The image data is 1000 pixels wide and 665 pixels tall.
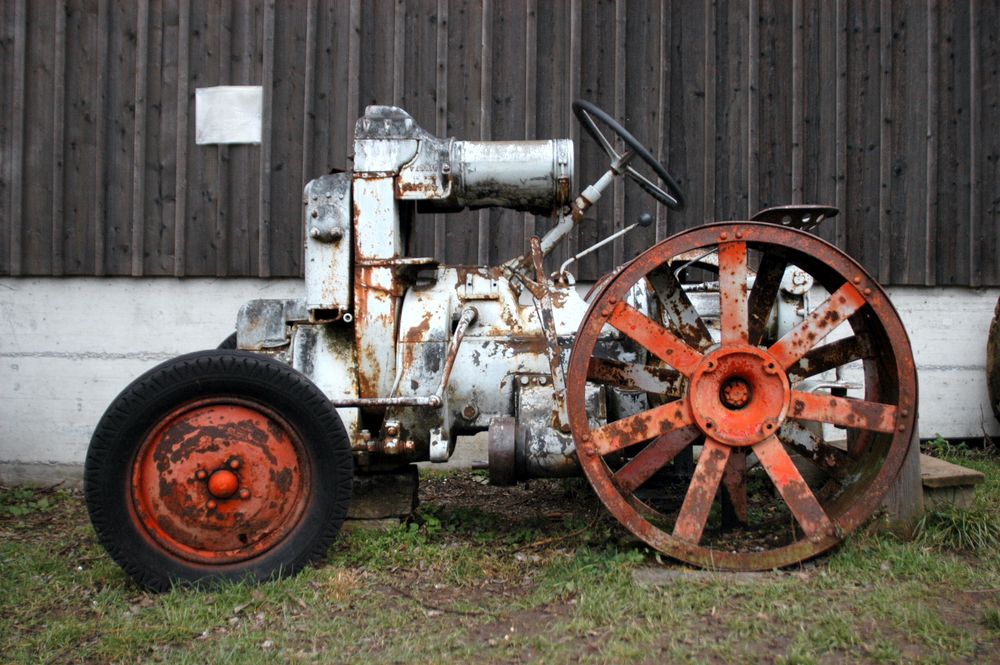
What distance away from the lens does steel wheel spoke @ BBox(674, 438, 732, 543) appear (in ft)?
10.4

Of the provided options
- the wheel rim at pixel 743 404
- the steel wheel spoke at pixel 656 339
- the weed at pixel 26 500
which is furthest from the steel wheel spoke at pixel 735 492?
the weed at pixel 26 500

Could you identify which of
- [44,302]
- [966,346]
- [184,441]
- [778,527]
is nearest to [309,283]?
[184,441]

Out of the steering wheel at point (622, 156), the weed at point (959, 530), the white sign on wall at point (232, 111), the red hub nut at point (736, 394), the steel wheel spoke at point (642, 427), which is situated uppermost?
the white sign on wall at point (232, 111)

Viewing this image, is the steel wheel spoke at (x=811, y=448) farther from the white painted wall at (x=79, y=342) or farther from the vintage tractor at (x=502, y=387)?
the white painted wall at (x=79, y=342)

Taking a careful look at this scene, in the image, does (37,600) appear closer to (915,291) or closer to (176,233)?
(176,233)

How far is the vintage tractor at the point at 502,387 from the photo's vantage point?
315 centimetres

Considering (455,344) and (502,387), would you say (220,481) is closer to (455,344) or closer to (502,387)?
(455,344)

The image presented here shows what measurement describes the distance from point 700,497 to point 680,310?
110 cm

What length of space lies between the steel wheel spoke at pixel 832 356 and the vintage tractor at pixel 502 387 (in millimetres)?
18

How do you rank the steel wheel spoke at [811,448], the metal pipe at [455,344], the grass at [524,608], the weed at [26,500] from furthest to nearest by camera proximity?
1. the weed at [26,500]
2. the steel wheel spoke at [811,448]
3. the metal pipe at [455,344]
4. the grass at [524,608]

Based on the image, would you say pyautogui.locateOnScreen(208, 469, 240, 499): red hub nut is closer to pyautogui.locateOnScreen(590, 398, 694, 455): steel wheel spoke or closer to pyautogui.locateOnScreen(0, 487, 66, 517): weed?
pyautogui.locateOnScreen(590, 398, 694, 455): steel wheel spoke

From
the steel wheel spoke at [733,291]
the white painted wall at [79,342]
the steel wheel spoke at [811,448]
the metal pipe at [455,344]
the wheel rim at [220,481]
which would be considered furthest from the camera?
the white painted wall at [79,342]

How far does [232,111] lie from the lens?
578 centimetres

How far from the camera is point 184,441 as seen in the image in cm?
317
